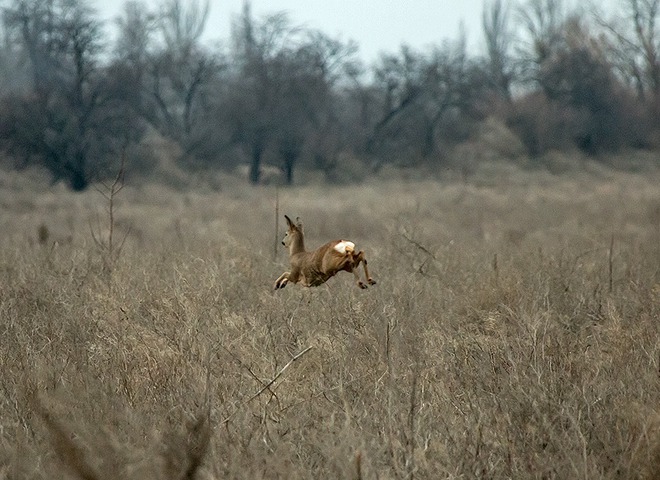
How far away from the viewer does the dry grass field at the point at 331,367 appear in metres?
3.78

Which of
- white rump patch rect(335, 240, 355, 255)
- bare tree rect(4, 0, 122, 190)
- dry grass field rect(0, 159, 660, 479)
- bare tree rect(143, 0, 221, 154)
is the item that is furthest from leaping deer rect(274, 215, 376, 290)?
bare tree rect(143, 0, 221, 154)

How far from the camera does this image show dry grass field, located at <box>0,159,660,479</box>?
378 cm

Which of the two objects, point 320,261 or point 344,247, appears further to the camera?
point 320,261

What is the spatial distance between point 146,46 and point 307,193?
2156cm

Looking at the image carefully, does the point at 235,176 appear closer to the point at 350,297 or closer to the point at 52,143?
the point at 52,143

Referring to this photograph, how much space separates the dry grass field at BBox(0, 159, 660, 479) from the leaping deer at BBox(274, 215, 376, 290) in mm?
238

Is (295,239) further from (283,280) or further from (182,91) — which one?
(182,91)

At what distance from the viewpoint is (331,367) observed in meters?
5.29

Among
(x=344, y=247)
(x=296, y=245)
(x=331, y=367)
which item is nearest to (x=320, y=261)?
(x=344, y=247)

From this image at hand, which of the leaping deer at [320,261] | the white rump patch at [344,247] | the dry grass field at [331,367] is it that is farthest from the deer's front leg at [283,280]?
the white rump patch at [344,247]

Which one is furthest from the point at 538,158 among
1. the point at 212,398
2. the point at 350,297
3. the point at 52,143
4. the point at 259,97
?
the point at 212,398

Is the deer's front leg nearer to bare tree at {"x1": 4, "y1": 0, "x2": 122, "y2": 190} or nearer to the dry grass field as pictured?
the dry grass field

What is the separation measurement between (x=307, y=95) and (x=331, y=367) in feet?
108

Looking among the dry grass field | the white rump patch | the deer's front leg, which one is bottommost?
the dry grass field
